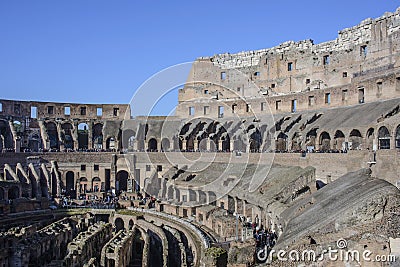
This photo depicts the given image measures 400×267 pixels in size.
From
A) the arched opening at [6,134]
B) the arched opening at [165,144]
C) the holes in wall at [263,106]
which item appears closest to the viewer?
the holes in wall at [263,106]

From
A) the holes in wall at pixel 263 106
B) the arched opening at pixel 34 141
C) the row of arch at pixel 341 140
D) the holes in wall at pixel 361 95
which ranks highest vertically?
the holes in wall at pixel 263 106

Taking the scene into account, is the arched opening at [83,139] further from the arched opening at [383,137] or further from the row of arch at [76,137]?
the arched opening at [383,137]

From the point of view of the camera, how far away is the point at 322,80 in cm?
4038

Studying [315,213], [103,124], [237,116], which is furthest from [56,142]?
[315,213]

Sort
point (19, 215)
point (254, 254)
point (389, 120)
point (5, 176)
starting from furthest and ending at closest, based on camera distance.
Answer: point (5, 176), point (19, 215), point (389, 120), point (254, 254)

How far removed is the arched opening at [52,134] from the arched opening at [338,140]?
3050 centimetres

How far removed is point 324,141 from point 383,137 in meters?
6.34

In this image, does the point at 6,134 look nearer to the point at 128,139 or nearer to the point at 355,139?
the point at 128,139

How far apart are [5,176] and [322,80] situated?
30.2 metres

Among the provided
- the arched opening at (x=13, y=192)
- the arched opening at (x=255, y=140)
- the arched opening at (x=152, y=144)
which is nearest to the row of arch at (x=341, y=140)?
the arched opening at (x=255, y=140)

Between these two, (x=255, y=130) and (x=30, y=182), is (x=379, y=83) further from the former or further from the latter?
(x=30, y=182)

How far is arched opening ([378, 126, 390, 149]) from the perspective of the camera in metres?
24.5

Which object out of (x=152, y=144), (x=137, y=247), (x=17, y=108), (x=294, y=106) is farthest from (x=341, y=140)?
(x=17, y=108)

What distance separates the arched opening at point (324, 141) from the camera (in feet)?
99.9
